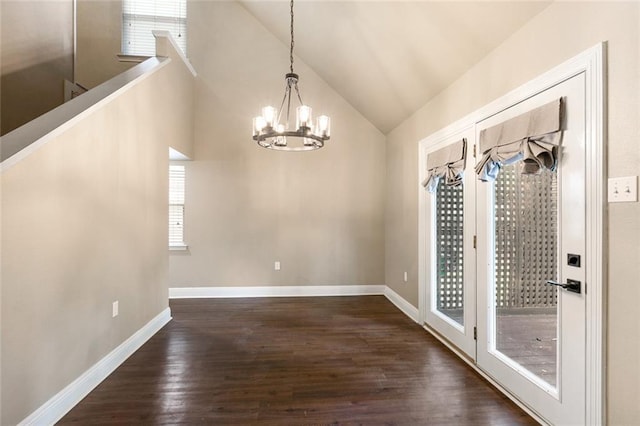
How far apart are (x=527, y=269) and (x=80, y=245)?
11.1 ft

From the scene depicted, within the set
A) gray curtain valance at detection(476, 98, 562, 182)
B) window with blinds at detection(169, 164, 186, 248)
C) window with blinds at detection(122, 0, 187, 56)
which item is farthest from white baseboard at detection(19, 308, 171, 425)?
window with blinds at detection(122, 0, 187, 56)

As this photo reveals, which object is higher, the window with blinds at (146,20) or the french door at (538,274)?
the window with blinds at (146,20)

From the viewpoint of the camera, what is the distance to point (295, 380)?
8.04ft

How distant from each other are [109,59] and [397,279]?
605cm

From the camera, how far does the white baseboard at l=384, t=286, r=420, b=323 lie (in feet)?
12.6

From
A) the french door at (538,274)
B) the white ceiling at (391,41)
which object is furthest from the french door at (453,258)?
the white ceiling at (391,41)

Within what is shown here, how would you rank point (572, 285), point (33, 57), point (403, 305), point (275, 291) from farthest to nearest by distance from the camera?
point (275, 291)
point (403, 305)
point (33, 57)
point (572, 285)

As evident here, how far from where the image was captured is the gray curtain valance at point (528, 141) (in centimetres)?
178

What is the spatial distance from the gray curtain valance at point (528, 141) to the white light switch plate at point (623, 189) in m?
0.36

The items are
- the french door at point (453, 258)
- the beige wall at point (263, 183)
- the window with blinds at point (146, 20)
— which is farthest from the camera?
the window with blinds at point (146, 20)

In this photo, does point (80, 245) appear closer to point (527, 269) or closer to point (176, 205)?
point (176, 205)

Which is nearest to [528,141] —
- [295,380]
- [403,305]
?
[295,380]

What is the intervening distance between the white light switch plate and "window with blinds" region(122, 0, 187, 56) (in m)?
5.93

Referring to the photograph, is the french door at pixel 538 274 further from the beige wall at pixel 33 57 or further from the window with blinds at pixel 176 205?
the beige wall at pixel 33 57
